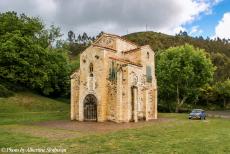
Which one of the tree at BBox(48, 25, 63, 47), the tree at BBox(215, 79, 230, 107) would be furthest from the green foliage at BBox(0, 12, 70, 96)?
the tree at BBox(215, 79, 230, 107)

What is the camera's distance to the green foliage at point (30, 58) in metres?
56.7

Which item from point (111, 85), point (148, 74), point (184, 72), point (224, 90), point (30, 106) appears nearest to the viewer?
point (111, 85)

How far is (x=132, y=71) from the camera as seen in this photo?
40688mm

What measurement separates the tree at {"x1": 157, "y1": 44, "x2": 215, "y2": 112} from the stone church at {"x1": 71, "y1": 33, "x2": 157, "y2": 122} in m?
19.7

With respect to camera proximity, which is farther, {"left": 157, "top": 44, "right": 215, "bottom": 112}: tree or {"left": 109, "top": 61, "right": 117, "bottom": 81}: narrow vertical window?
{"left": 157, "top": 44, "right": 215, "bottom": 112}: tree

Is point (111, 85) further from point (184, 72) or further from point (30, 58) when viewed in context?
point (184, 72)

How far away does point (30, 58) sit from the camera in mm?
58438

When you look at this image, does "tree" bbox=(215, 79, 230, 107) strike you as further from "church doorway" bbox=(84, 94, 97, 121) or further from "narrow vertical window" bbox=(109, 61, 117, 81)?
"church doorway" bbox=(84, 94, 97, 121)

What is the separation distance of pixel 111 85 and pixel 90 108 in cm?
393

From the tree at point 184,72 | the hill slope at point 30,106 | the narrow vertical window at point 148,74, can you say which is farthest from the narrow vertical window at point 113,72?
the tree at point 184,72

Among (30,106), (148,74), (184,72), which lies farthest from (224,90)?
(30,106)

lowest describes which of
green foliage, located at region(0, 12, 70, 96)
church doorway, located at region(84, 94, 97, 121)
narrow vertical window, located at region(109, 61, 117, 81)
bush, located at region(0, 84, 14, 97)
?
church doorway, located at region(84, 94, 97, 121)

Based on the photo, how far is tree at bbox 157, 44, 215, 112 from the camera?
205 ft

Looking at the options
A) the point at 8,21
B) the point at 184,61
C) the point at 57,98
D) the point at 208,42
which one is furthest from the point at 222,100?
the point at 208,42
